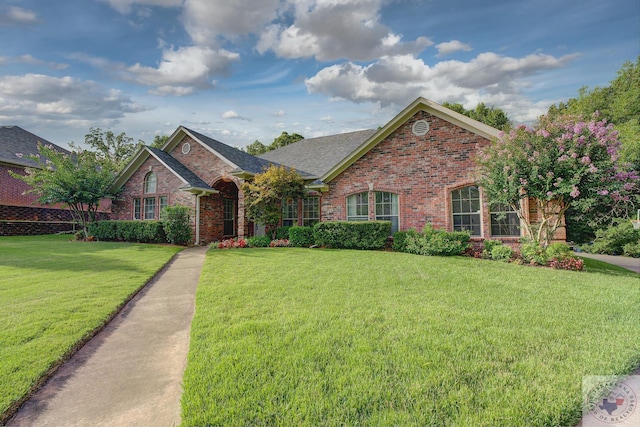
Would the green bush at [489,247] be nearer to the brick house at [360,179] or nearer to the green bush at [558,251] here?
the brick house at [360,179]

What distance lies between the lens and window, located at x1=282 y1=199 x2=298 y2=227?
15.4m

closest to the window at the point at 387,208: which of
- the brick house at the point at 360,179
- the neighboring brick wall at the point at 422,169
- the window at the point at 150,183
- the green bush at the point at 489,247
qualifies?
the brick house at the point at 360,179

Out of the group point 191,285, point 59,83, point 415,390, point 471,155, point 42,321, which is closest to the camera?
point 415,390

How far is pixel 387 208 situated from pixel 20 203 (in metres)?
23.6

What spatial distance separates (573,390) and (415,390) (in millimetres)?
1387

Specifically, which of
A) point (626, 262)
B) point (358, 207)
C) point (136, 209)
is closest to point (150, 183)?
point (136, 209)

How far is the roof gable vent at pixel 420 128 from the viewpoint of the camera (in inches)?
470

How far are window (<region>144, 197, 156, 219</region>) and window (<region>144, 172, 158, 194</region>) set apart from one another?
47cm

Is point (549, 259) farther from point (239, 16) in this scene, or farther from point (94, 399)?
point (239, 16)

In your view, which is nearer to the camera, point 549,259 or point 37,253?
point 549,259

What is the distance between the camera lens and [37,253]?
35.5ft

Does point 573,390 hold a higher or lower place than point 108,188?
lower

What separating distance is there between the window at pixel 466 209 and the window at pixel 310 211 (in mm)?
6214

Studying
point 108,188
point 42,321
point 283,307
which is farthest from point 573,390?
point 108,188
